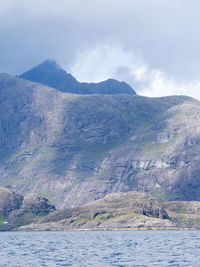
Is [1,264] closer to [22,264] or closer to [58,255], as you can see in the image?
[22,264]

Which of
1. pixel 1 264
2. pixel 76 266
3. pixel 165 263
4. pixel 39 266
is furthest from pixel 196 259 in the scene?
pixel 1 264

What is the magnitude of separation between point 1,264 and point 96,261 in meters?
29.7

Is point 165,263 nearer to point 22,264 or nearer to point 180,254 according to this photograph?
point 180,254

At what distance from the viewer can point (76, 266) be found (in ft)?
473

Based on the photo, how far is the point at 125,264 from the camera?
14588 centimetres

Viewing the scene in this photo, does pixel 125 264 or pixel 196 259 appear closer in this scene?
pixel 125 264

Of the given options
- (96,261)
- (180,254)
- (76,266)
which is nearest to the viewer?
(76,266)

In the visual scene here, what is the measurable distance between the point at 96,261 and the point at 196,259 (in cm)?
3231

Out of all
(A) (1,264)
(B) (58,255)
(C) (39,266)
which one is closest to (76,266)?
(C) (39,266)

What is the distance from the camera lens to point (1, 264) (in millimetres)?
150875

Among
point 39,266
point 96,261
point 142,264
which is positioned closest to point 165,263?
point 142,264

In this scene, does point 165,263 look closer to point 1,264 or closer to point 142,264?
point 142,264

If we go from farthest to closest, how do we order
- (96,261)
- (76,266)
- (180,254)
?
(180,254) → (96,261) → (76,266)

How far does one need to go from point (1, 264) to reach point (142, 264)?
142 ft
